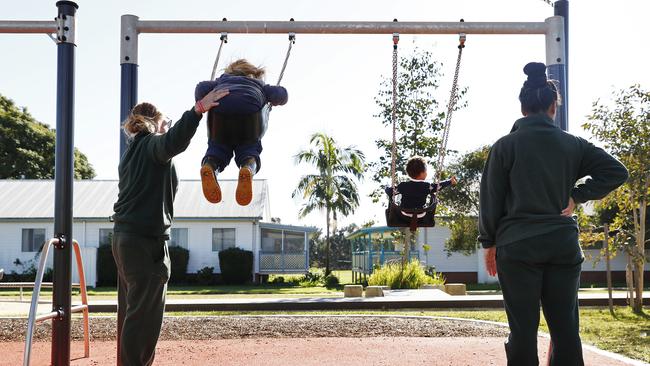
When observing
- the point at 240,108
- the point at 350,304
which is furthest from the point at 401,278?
the point at 240,108

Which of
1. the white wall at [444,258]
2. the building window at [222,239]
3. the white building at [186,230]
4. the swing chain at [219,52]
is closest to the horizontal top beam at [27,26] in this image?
the swing chain at [219,52]

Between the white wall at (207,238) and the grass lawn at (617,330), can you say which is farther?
the white wall at (207,238)

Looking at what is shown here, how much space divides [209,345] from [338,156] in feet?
90.8

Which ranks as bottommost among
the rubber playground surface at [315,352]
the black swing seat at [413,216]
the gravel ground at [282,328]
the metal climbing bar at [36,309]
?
the gravel ground at [282,328]

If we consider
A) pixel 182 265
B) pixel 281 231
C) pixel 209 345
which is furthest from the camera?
pixel 281 231

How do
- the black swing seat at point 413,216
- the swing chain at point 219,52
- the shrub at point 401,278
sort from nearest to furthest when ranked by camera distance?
the swing chain at point 219,52, the black swing seat at point 413,216, the shrub at point 401,278

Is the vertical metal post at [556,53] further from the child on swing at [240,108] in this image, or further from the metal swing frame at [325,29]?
the child on swing at [240,108]

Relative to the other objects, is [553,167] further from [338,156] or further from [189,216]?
[338,156]

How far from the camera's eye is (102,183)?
115 feet

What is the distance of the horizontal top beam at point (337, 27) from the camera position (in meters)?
6.43

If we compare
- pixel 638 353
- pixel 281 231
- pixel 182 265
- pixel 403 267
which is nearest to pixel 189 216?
pixel 182 265

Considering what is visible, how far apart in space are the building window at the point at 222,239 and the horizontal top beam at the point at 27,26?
994 inches

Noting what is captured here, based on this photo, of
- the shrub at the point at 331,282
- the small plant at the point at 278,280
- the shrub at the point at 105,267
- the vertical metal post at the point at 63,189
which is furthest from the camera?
the small plant at the point at 278,280

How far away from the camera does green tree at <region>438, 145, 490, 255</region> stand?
32438 mm
